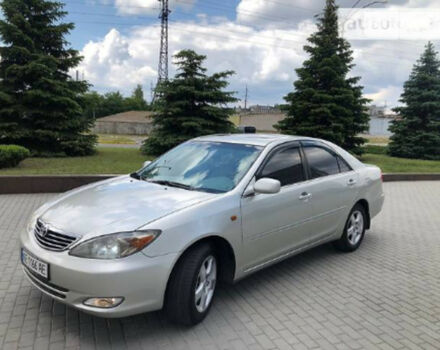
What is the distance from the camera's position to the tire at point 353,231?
17.2 ft

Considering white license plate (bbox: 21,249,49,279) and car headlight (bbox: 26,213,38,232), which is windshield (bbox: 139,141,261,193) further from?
white license plate (bbox: 21,249,49,279)

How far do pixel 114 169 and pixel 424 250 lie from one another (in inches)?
314

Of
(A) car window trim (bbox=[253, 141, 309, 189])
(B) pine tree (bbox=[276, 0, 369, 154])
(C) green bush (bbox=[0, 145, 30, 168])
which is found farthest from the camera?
(B) pine tree (bbox=[276, 0, 369, 154])

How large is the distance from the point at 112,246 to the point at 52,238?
1.86ft

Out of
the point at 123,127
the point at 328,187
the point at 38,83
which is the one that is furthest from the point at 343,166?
the point at 123,127

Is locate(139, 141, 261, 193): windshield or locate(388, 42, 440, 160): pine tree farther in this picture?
locate(388, 42, 440, 160): pine tree

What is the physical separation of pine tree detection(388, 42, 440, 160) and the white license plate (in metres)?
21.6

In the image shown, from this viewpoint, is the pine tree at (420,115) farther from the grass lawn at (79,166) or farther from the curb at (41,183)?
the curb at (41,183)

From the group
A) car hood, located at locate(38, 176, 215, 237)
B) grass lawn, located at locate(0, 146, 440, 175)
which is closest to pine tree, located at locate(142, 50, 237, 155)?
grass lawn, located at locate(0, 146, 440, 175)

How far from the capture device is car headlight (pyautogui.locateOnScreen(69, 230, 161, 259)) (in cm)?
279

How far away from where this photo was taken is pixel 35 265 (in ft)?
9.91

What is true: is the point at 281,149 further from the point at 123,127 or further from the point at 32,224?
the point at 123,127

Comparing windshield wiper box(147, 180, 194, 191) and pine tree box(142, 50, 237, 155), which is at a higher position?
pine tree box(142, 50, 237, 155)

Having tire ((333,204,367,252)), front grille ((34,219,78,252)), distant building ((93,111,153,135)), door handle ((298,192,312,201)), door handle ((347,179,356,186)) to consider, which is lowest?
tire ((333,204,367,252))
